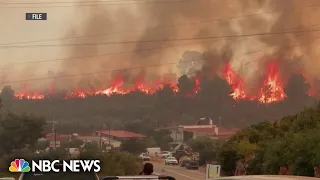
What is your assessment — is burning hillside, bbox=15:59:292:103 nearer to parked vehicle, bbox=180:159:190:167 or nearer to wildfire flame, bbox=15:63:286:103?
wildfire flame, bbox=15:63:286:103

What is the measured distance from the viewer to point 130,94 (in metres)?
76.0

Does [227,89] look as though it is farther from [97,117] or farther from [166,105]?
[97,117]

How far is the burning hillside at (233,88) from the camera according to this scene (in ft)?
242

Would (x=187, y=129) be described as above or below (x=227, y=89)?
below

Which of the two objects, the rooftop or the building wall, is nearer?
the rooftop

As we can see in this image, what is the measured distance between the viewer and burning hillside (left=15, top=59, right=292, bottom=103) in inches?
2901

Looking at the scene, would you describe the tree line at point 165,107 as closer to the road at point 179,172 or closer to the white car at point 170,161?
the white car at point 170,161

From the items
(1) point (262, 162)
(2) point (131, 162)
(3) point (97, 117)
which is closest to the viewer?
(1) point (262, 162)

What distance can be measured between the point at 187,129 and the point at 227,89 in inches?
467

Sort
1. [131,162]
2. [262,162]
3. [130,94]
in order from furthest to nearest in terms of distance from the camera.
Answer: [130,94], [131,162], [262,162]

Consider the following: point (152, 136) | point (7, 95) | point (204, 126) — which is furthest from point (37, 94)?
point (204, 126)

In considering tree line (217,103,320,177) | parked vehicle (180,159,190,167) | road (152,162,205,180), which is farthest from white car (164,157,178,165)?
tree line (217,103,320,177)

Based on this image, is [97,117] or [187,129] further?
[97,117]

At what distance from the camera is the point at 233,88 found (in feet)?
256
